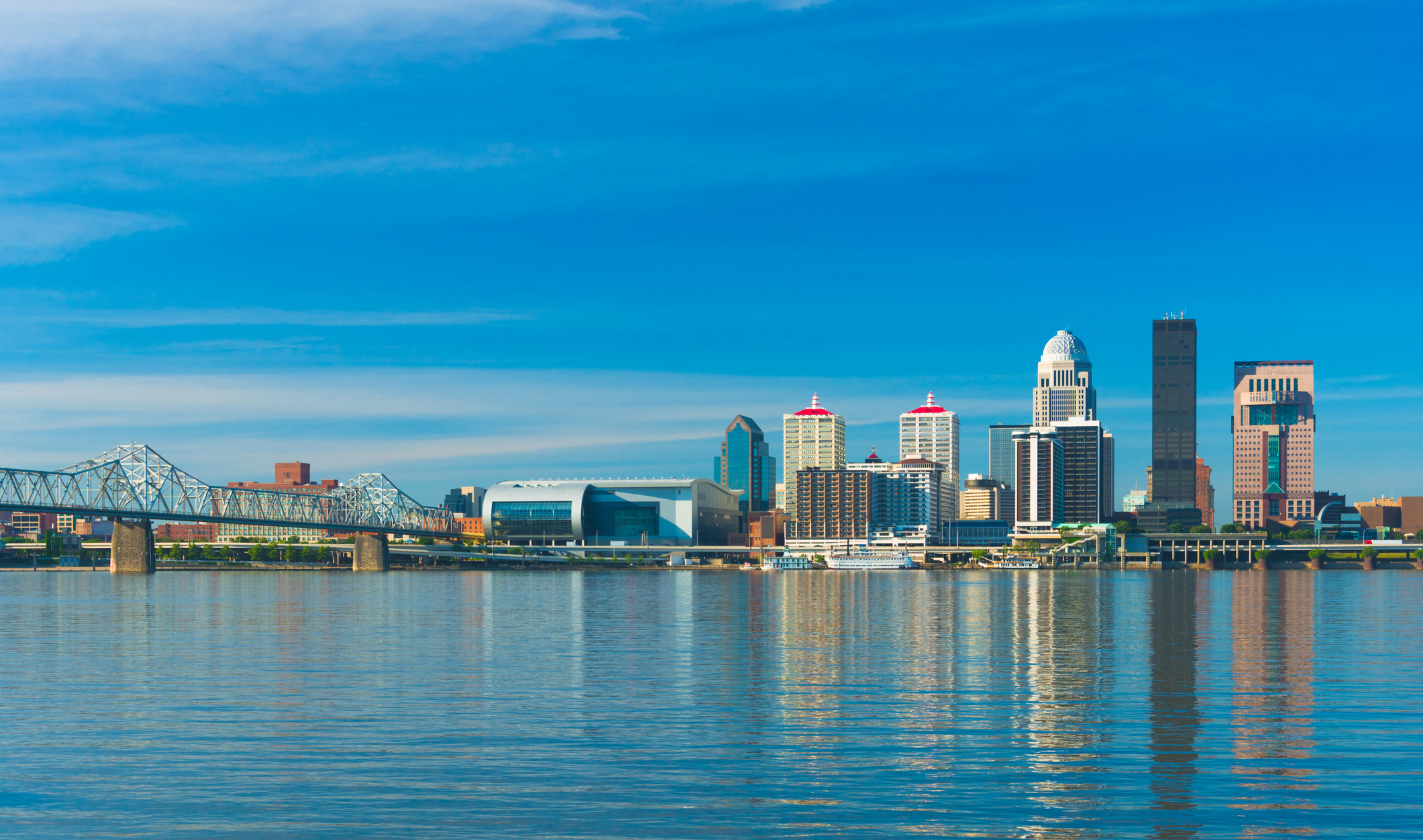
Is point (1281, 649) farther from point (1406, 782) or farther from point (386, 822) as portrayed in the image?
point (386, 822)

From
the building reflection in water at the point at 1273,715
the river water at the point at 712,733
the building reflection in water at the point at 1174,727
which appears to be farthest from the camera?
the building reflection in water at the point at 1273,715

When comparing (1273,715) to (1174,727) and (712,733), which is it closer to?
(1174,727)

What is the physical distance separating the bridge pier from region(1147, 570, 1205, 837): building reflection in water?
177954 millimetres

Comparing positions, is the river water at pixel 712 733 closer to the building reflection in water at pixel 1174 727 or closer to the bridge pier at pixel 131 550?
the building reflection in water at pixel 1174 727

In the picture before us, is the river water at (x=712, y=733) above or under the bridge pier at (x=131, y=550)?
above

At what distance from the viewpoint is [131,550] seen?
650ft

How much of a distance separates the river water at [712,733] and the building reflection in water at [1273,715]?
5.4 inches

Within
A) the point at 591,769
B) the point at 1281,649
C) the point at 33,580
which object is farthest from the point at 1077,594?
the point at 33,580

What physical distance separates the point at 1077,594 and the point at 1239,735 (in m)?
94.6

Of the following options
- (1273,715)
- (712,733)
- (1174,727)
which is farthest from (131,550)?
(1273,715)

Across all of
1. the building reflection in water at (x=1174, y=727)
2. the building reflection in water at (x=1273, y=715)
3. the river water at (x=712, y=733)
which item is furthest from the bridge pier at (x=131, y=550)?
the building reflection in water at (x=1273, y=715)

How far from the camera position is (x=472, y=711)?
103 feet

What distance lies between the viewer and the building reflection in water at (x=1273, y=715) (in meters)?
21.9

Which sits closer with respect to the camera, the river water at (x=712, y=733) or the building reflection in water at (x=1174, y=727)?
the river water at (x=712, y=733)
